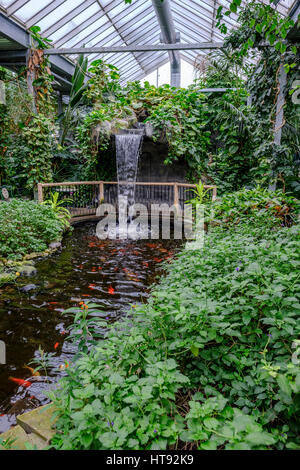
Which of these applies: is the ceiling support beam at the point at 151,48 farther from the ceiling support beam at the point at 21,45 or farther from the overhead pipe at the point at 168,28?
the overhead pipe at the point at 168,28

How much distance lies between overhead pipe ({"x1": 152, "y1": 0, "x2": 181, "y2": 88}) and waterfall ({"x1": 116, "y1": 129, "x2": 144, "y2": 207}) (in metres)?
3.59

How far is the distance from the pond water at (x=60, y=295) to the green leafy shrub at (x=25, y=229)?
38 centimetres

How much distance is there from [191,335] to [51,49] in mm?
9217

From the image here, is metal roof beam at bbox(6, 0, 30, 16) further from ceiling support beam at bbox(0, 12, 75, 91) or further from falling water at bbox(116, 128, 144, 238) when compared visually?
falling water at bbox(116, 128, 144, 238)

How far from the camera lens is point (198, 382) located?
178 cm

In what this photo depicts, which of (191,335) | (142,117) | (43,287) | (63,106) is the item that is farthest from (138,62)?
(191,335)

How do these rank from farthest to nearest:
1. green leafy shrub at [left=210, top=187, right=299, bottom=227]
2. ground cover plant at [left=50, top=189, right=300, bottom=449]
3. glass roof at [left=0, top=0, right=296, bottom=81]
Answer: glass roof at [left=0, top=0, right=296, bottom=81] < green leafy shrub at [left=210, top=187, right=299, bottom=227] < ground cover plant at [left=50, top=189, right=300, bottom=449]

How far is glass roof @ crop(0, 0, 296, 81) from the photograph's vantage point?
7.76 m

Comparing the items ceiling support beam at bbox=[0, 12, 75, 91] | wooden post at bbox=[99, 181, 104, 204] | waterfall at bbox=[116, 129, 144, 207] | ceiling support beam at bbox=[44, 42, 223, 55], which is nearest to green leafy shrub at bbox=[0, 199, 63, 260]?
wooden post at bbox=[99, 181, 104, 204]

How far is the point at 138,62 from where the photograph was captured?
641 inches

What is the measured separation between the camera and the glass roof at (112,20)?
7.76 meters

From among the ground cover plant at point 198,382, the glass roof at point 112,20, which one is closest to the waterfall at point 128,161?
the glass roof at point 112,20

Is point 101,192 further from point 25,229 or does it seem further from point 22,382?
point 22,382
